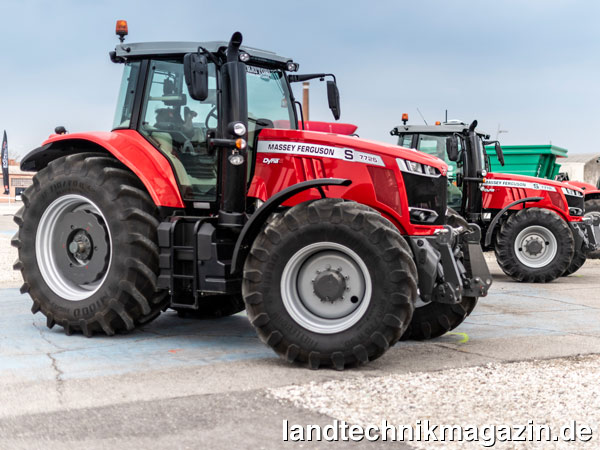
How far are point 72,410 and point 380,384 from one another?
1923 mm

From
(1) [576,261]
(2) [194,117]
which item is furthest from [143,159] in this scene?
(1) [576,261]

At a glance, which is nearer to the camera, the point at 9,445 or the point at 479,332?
the point at 9,445

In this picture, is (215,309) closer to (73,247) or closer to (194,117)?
(73,247)

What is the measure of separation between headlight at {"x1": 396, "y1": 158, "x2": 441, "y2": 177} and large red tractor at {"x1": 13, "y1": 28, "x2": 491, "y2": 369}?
0.04 feet

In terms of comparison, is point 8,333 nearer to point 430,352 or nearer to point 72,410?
point 72,410

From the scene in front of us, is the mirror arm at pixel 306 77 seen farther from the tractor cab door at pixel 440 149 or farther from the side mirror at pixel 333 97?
the tractor cab door at pixel 440 149

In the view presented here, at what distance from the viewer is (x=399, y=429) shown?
4.05m

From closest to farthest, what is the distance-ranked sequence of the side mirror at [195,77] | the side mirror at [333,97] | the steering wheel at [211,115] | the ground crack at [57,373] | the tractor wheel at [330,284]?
the ground crack at [57,373]
the tractor wheel at [330,284]
the side mirror at [195,77]
the steering wheel at [211,115]
the side mirror at [333,97]

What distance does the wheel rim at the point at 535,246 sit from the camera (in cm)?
1234

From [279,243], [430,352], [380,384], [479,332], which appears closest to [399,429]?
[380,384]

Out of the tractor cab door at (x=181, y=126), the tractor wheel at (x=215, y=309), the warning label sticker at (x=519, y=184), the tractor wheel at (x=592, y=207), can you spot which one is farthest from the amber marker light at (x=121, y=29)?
the tractor wheel at (x=592, y=207)

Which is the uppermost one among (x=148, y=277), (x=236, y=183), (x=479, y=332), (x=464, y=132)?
(x=464, y=132)

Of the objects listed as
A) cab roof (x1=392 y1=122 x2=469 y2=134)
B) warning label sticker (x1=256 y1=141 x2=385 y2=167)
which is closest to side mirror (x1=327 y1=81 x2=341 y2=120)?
warning label sticker (x1=256 y1=141 x2=385 y2=167)

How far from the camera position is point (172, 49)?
6617 mm
